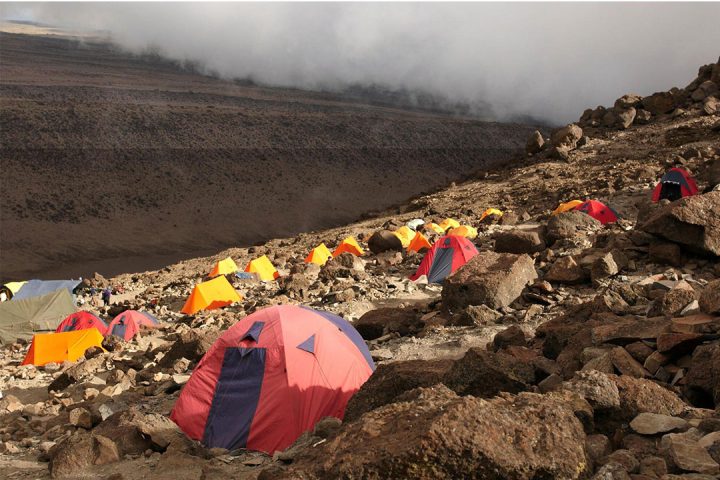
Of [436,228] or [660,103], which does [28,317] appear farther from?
[660,103]

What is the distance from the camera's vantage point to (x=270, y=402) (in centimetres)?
650

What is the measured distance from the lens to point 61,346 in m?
12.4

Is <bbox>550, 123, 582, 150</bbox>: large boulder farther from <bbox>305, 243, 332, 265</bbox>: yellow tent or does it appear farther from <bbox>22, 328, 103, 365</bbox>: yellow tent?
<bbox>22, 328, 103, 365</bbox>: yellow tent

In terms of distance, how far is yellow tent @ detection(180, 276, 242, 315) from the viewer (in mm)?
15555

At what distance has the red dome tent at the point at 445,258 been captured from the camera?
13.8 meters

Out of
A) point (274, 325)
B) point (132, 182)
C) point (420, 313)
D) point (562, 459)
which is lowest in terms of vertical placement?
point (132, 182)

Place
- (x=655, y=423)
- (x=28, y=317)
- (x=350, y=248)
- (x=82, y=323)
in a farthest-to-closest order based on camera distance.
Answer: (x=350, y=248) → (x=28, y=317) → (x=82, y=323) → (x=655, y=423)

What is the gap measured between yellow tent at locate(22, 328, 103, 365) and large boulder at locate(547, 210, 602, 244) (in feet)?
30.2

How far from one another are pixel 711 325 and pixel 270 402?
395cm

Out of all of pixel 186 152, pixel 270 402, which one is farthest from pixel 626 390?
pixel 186 152

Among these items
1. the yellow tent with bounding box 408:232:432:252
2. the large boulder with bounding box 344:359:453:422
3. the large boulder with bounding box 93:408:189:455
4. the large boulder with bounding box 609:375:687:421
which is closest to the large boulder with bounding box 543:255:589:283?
the large boulder with bounding box 344:359:453:422

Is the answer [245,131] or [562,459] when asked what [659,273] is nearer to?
[562,459]

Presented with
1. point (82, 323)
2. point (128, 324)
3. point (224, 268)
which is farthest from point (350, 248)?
point (82, 323)

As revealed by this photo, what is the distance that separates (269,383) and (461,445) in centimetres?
359
